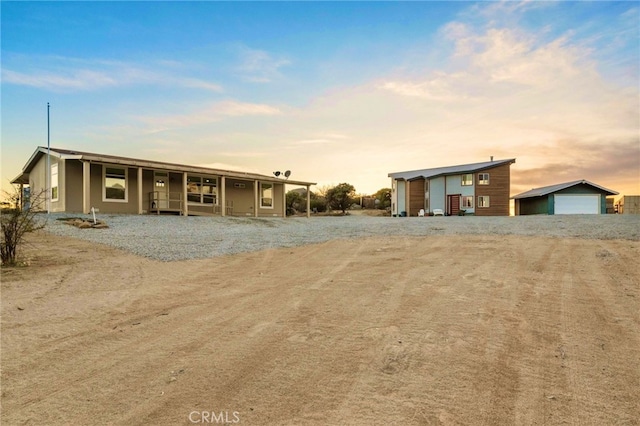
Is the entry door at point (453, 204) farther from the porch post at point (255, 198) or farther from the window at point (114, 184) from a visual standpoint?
the window at point (114, 184)

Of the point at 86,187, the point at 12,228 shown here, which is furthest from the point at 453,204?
the point at 12,228

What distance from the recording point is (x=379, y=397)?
8.56ft

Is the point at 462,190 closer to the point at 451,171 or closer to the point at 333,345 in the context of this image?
the point at 451,171

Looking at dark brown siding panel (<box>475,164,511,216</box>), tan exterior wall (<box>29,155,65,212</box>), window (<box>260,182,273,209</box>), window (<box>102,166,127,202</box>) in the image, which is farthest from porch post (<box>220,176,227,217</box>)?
dark brown siding panel (<box>475,164,511,216</box>)

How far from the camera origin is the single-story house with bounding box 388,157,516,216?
30578 millimetres

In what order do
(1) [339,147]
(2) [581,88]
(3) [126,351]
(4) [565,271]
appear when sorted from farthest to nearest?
(1) [339,147], (2) [581,88], (4) [565,271], (3) [126,351]

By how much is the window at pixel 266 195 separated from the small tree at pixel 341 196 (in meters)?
13.7

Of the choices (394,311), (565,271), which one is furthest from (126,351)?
(565,271)

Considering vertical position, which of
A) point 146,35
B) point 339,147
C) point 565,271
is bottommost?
point 565,271

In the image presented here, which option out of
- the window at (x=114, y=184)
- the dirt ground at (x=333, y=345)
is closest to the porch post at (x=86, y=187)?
the window at (x=114, y=184)

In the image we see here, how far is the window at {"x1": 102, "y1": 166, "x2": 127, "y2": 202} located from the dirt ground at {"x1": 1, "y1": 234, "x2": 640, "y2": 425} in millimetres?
13082

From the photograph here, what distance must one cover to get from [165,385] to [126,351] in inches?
38.5

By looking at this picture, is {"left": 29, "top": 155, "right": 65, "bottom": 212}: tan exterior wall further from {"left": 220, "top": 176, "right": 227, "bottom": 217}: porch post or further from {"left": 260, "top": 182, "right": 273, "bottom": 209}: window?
{"left": 260, "top": 182, "right": 273, "bottom": 209}: window

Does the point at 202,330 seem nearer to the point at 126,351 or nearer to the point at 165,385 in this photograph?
the point at 126,351
